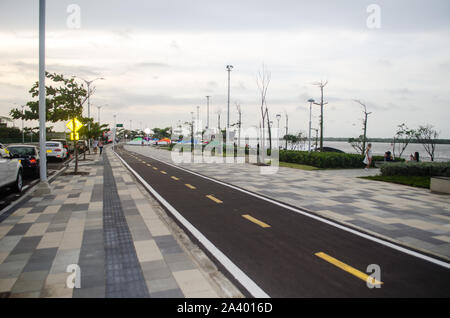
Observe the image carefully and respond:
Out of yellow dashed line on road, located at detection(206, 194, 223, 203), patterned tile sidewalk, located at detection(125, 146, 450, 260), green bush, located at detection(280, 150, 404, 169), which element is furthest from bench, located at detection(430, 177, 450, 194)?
green bush, located at detection(280, 150, 404, 169)

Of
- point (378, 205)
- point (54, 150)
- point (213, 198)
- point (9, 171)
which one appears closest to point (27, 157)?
point (9, 171)

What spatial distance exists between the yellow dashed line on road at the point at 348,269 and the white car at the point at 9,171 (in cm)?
962

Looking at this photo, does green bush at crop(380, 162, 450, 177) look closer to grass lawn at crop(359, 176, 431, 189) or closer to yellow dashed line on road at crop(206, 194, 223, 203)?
grass lawn at crop(359, 176, 431, 189)

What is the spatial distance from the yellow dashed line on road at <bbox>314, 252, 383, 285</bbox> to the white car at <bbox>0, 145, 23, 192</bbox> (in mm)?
9624

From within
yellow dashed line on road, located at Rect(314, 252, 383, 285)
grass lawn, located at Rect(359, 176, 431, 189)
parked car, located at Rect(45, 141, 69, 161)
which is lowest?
yellow dashed line on road, located at Rect(314, 252, 383, 285)

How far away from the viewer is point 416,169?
656 inches

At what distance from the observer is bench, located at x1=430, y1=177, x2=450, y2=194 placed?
39.1 feet

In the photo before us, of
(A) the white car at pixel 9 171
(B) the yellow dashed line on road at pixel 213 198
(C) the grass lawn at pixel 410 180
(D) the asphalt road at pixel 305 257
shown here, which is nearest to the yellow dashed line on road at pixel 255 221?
(D) the asphalt road at pixel 305 257

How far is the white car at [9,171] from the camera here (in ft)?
32.1

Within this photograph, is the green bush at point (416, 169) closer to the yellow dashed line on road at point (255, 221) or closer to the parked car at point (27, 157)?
the yellow dashed line on road at point (255, 221)
